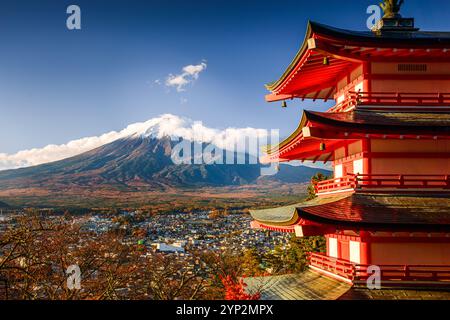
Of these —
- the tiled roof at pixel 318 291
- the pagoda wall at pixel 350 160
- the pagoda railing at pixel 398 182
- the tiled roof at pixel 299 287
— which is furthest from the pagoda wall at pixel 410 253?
the pagoda wall at pixel 350 160

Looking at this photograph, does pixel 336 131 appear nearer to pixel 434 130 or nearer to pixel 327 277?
pixel 434 130

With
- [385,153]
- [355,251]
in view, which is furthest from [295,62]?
[355,251]

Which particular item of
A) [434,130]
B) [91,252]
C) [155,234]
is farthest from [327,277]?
[155,234]

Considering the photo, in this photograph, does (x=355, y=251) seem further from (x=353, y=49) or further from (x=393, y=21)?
(x=393, y=21)

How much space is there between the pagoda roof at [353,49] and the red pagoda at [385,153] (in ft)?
0.08

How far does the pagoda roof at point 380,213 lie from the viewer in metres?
10.5

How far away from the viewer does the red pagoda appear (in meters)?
11.1

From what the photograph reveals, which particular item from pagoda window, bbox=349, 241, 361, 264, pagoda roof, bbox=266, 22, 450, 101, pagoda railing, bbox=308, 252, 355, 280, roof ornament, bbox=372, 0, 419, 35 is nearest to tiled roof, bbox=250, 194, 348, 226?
pagoda window, bbox=349, 241, 361, 264

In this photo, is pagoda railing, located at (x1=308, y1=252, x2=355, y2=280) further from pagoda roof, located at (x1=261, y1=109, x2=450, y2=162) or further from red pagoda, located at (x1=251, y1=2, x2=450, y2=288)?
pagoda roof, located at (x1=261, y1=109, x2=450, y2=162)

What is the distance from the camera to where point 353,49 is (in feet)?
40.2

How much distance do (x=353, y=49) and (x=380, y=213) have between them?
4.24m

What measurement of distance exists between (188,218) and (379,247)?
238ft

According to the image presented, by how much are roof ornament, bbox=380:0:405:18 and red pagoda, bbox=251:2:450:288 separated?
490 millimetres
